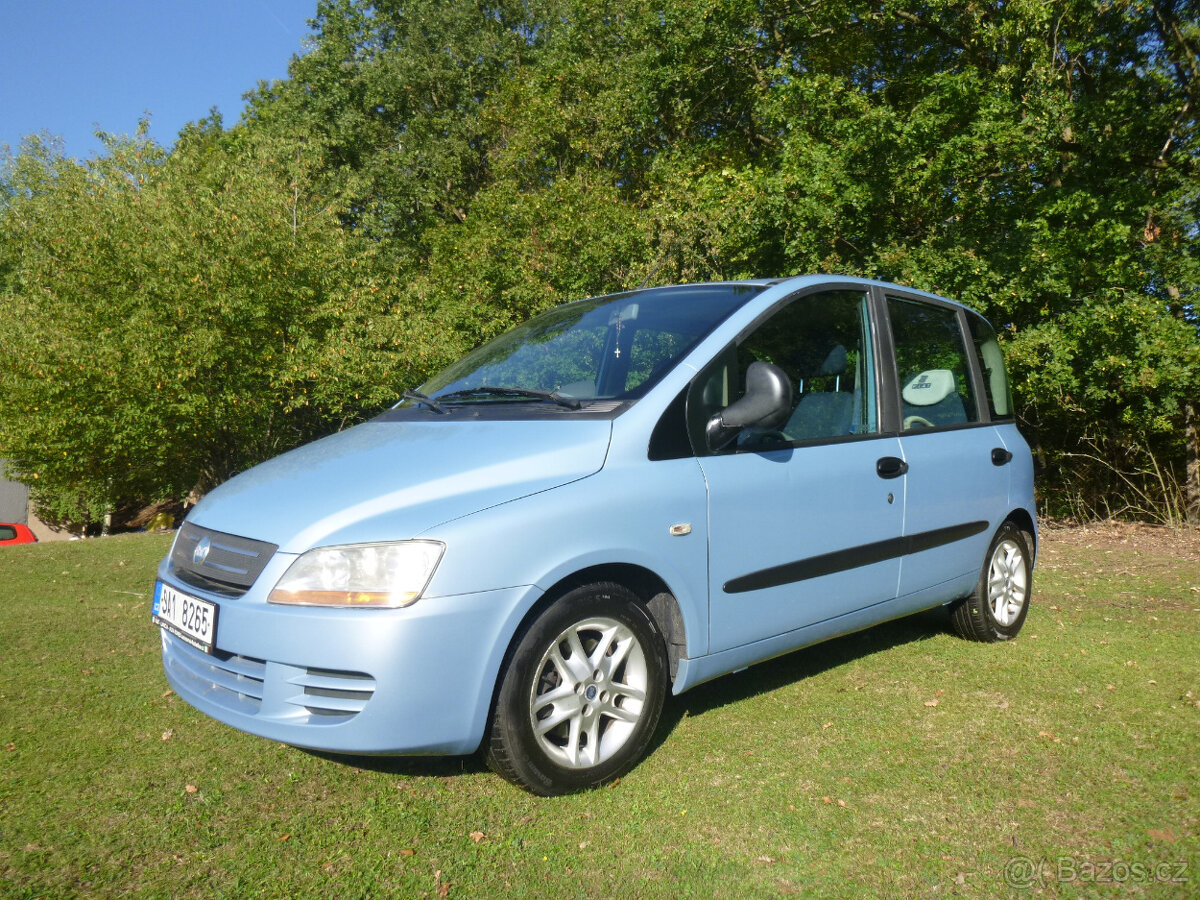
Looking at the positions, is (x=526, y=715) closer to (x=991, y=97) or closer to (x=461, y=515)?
(x=461, y=515)

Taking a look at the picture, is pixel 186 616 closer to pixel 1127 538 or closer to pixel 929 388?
pixel 929 388

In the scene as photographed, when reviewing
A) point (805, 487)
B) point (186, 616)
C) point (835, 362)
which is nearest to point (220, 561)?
point (186, 616)

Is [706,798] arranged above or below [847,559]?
below

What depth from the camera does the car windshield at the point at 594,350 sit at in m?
3.55

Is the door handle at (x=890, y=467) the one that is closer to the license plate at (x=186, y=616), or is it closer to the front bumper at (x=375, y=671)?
the front bumper at (x=375, y=671)

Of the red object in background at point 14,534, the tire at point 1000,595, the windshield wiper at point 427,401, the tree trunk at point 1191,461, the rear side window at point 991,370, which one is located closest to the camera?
the windshield wiper at point 427,401

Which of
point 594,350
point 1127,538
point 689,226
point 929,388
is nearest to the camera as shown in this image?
point 594,350

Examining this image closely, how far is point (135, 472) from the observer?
20594 millimetres

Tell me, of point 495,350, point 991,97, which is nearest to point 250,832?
point 495,350

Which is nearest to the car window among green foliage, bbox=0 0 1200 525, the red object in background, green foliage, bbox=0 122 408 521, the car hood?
the car hood

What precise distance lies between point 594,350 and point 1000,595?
107 inches

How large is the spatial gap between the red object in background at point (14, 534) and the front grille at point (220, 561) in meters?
8.93

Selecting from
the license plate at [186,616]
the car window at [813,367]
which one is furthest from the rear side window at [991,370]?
the license plate at [186,616]

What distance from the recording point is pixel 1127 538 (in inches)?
402
